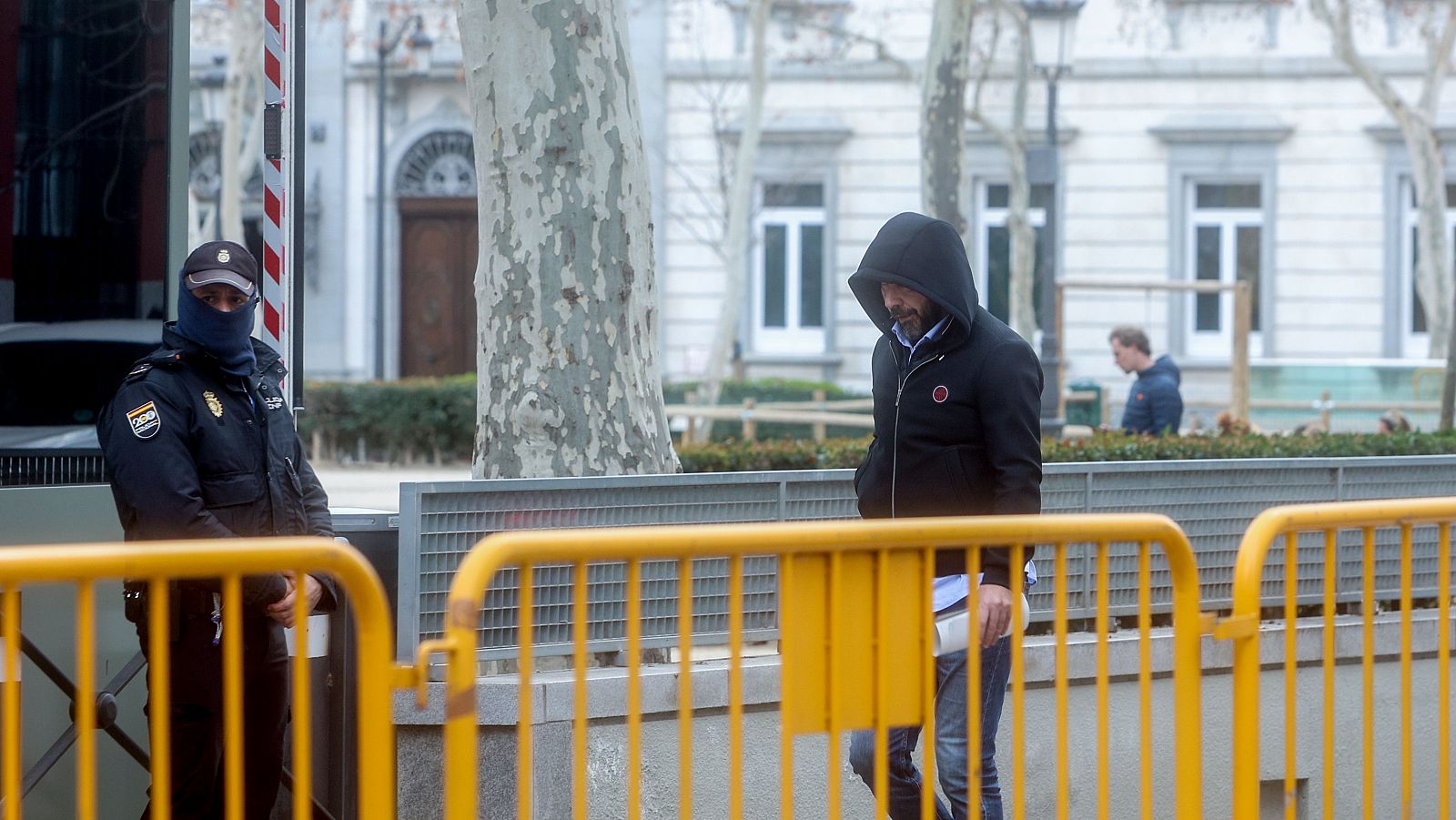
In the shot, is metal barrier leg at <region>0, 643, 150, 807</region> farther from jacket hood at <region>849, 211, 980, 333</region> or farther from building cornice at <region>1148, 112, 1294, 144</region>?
building cornice at <region>1148, 112, 1294, 144</region>

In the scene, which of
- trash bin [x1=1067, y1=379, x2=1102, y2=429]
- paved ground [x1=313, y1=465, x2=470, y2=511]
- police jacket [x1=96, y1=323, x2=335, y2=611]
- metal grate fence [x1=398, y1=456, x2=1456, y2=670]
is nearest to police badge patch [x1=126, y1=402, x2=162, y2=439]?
police jacket [x1=96, y1=323, x2=335, y2=611]

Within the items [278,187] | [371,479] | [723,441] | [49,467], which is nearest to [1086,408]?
[371,479]

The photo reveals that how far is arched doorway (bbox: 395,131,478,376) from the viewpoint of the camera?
1001 inches

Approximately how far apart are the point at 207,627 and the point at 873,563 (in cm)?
184

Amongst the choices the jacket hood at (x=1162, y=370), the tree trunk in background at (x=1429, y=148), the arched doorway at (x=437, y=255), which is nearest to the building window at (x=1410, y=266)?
the tree trunk in background at (x=1429, y=148)

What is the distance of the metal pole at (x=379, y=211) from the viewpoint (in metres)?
23.1

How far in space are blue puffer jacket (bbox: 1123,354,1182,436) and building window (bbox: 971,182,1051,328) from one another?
544 inches

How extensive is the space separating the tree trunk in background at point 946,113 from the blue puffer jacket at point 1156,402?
Result: 9.48ft

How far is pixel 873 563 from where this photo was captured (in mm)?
3533

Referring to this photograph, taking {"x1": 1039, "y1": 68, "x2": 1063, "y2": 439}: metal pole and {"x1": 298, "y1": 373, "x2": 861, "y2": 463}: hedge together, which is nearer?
{"x1": 1039, "y1": 68, "x2": 1063, "y2": 439}: metal pole

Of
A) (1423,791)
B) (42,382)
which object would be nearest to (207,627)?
(42,382)

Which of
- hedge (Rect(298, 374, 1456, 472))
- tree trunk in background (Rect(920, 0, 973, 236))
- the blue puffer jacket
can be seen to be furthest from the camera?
tree trunk in background (Rect(920, 0, 973, 236))

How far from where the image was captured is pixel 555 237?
585 cm

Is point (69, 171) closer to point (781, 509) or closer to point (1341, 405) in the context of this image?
point (781, 509)
